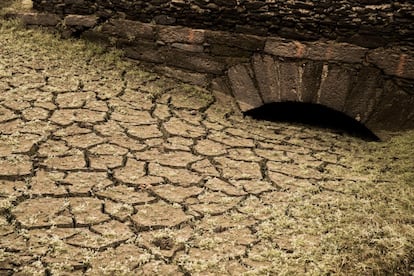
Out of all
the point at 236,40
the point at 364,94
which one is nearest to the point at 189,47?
A: the point at 236,40

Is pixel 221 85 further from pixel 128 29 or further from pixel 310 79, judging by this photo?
pixel 128 29

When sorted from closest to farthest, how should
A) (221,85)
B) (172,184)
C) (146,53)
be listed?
(172,184) < (221,85) < (146,53)

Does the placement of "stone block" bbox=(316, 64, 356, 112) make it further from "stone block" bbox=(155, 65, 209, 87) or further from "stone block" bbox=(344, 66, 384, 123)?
"stone block" bbox=(155, 65, 209, 87)

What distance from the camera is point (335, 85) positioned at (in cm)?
327

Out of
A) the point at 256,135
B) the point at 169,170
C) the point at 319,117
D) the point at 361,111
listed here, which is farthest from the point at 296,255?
the point at 319,117

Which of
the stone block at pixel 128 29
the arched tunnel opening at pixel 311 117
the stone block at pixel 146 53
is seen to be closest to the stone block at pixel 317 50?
the arched tunnel opening at pixel 311 117

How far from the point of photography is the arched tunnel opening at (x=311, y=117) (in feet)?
11.3

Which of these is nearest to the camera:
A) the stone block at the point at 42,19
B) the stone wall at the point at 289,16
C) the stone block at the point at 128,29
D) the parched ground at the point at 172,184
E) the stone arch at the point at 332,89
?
the parched ground at the point at 172,184

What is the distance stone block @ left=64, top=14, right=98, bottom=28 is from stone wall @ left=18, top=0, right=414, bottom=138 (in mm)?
13

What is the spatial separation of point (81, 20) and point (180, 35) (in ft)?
3.12

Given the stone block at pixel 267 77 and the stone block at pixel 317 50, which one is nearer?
the stone block at pixel 317 50

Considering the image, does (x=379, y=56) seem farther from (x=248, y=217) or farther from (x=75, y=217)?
(x=75, y=217)

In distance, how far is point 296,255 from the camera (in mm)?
1936

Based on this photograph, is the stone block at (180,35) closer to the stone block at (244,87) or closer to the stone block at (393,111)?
the stone block at (244,87)
